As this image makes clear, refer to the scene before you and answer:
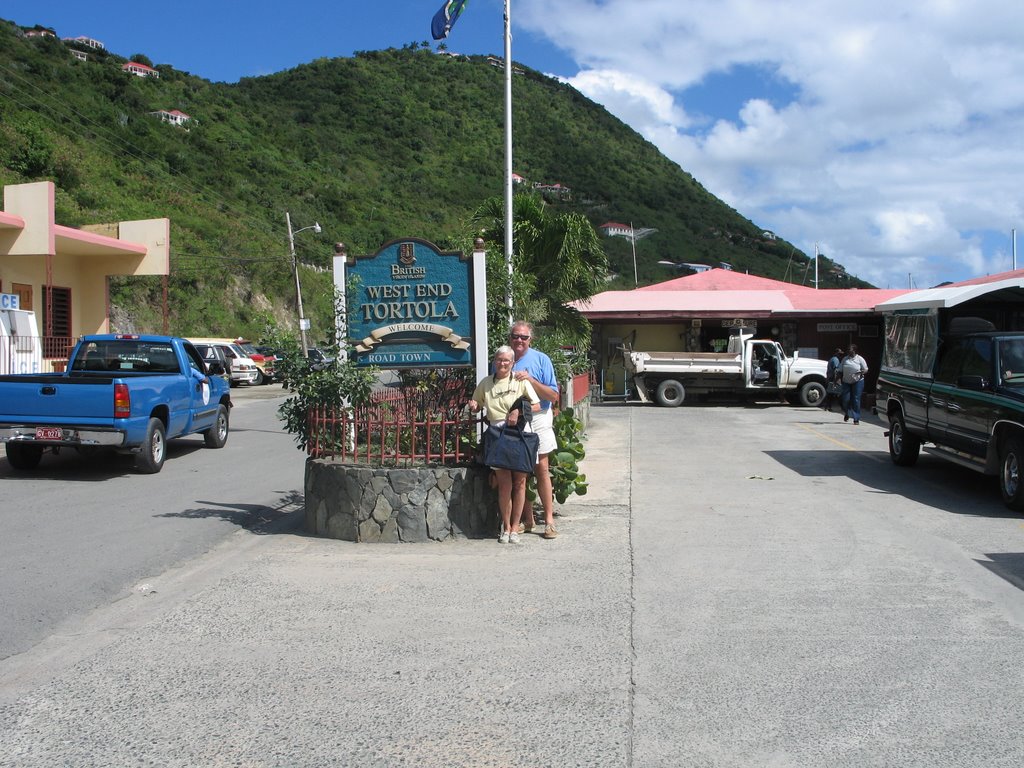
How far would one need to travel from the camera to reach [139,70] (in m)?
66.2

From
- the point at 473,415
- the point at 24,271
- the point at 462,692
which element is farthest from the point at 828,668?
the point at 24,271

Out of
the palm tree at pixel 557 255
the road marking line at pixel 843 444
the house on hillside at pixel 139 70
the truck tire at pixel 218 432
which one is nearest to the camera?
the road marking line at pixel 843 444

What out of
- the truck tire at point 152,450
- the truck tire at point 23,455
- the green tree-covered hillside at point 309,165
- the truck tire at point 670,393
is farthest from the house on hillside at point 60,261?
the truck tire at point 670,393

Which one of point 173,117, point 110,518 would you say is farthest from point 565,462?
point 173,117

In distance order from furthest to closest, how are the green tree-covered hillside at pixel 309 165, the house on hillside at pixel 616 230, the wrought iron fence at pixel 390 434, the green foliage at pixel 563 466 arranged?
the house on hillside at pixel 616 230 → the green tree-covered hillside at pixel 309 165 → the green foliage at pixel 563 466 → the wrought iron fence at pixel 390 434

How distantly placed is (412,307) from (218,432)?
8.01 m

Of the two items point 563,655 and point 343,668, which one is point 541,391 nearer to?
point 563,655

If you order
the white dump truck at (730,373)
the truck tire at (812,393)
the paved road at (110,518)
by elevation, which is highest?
the white dump truck at (730,373)

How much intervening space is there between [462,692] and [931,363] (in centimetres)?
980

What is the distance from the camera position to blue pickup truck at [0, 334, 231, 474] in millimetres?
11484

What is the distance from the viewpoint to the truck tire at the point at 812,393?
26.6m

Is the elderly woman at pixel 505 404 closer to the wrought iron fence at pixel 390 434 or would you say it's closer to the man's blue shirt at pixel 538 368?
the man's blue shirt at pixel 538 368

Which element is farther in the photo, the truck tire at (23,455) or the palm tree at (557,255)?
the palm tree at (557,255)

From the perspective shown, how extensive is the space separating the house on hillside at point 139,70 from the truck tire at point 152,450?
2304 inches
